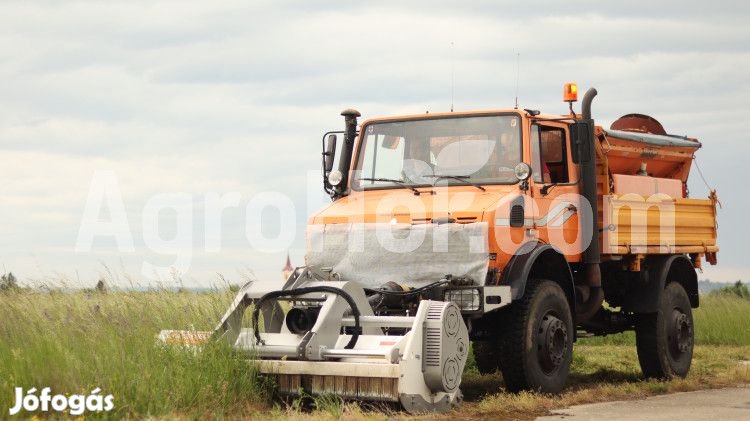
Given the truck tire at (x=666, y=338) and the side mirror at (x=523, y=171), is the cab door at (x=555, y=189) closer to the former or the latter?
the side mirror at (x=523, y=171)

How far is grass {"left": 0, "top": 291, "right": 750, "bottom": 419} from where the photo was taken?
950cm

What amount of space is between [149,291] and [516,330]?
15.0 ft

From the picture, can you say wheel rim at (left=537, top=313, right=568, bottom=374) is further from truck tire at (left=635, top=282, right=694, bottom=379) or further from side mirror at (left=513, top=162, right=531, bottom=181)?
truck tire at (left=635, top=282, right=694, bottom=379)

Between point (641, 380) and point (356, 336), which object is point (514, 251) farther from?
point (641, 380)

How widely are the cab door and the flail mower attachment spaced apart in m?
2.13

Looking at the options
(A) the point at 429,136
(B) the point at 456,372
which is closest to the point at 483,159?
(A) the point at 429,136

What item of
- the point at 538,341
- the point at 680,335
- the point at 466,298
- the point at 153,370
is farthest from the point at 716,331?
the point at 153,370

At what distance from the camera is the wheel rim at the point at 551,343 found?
11703 millimetres

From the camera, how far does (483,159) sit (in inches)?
475

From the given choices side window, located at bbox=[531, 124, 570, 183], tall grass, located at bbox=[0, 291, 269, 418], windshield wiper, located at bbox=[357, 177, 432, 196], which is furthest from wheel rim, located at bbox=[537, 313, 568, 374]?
tall grass, located at bbox=[0, 291, 269, 418]

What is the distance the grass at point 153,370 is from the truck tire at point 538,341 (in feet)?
0.68

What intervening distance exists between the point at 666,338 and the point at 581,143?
3.53 m

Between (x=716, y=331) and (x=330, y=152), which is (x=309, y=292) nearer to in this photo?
(x=330, y=152)

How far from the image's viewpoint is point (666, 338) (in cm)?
1440
